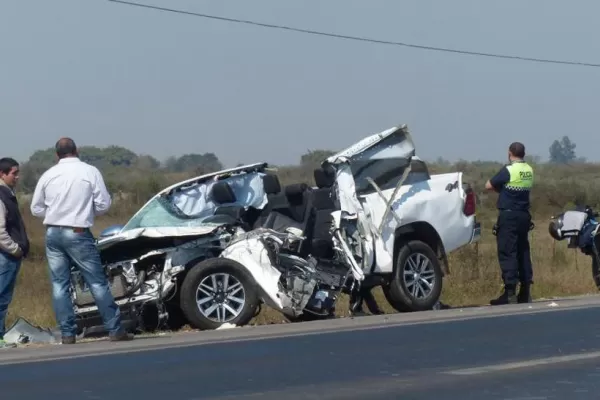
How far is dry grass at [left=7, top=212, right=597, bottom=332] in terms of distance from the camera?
16203 millimetres

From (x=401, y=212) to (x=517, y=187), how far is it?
185cm

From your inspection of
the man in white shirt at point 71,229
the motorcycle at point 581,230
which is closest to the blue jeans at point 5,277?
the man in white shirt at point 71,229

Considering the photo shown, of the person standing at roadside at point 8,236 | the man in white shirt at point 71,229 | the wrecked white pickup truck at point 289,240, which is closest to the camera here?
the man in white shirt at point 71,229

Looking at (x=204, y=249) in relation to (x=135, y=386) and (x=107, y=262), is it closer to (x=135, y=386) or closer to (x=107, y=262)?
(x=107, y=262)

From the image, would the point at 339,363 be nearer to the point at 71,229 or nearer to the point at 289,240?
the point at 71,229

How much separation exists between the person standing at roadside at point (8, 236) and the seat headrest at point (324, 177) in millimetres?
3676

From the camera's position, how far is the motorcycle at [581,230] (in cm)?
1689

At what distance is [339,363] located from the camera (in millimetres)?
9906

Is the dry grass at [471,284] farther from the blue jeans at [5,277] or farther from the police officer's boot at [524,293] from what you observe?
the blue jeans at [5,277]

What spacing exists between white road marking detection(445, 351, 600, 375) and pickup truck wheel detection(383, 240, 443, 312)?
156 inches

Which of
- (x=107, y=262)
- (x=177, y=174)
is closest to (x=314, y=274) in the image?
(x=107, y=262)

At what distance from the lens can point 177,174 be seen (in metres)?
36.8

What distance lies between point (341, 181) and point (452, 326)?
2.31m

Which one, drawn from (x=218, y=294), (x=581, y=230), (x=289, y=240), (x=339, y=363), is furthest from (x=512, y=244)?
(x=339, y=363)
